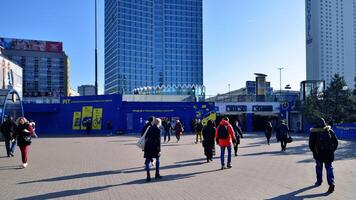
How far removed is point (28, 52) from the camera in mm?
132375

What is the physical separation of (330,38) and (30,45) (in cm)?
9287

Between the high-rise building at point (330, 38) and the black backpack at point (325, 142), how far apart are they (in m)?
86.1

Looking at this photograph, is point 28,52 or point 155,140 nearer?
point 155,140

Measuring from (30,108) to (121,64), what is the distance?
6249 centimetres

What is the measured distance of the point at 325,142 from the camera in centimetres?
911

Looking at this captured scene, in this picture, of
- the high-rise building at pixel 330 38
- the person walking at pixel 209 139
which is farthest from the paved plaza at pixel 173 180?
the high-rise building at pixel 330 38

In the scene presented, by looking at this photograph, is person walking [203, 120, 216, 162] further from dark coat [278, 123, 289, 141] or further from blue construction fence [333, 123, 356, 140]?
blue construction fence [333, 123, 356, 140]

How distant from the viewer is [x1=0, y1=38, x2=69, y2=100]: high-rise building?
130 m

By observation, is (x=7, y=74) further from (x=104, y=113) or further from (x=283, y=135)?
(x=283, y=135)

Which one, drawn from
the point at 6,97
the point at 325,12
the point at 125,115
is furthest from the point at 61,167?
the point at 325,12

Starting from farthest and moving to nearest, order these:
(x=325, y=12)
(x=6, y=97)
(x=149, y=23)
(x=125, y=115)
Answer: (x=149, y=23)
(x=325, y=12)
(x=125, y=115)
(x=6, y=97)

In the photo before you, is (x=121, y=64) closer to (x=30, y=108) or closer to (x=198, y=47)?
(x=198, y=47)

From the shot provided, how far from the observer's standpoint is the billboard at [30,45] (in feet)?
420

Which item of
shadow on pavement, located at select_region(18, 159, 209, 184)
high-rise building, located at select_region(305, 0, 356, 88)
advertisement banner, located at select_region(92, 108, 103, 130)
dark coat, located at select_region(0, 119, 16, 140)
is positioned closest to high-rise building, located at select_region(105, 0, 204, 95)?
high-rise building, located at select_region(305, 0, 356, 88)
